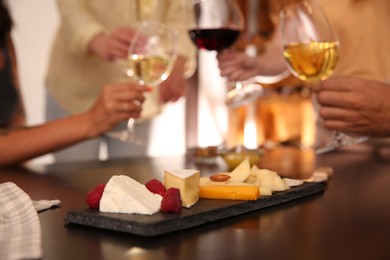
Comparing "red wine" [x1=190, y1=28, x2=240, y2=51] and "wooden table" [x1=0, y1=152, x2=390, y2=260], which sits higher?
"red wine" [x1=190, y1=28, x2=240, y2=51]

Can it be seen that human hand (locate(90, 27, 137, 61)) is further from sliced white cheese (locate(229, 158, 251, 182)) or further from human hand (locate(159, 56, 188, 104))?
sliced white cheese (locate(229, 158, 251, 182))

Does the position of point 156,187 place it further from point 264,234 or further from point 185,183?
point 264,234

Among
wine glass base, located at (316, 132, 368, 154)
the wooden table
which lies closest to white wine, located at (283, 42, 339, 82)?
wine glass base, located at (316, 132, 368, 154)

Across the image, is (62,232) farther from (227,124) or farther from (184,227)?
(227,124)

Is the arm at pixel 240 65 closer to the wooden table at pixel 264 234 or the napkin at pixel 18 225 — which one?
the wooden table at pixel 264 234

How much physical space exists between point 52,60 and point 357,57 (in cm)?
112

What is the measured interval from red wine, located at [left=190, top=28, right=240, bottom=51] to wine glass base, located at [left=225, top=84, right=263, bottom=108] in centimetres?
11

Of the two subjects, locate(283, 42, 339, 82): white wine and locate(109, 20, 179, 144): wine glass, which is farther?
locate(109, 20, 179, 144): wine glass

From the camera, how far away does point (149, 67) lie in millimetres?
1530

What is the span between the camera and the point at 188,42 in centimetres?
227

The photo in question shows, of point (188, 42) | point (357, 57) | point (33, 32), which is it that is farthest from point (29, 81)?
point (357, 57)

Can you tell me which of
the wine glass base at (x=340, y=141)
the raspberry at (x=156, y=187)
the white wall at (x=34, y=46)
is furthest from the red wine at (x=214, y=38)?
the white wall at (x=34, y=46)

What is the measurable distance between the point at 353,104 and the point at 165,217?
77cm

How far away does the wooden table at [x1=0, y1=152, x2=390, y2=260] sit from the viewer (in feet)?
2.01
